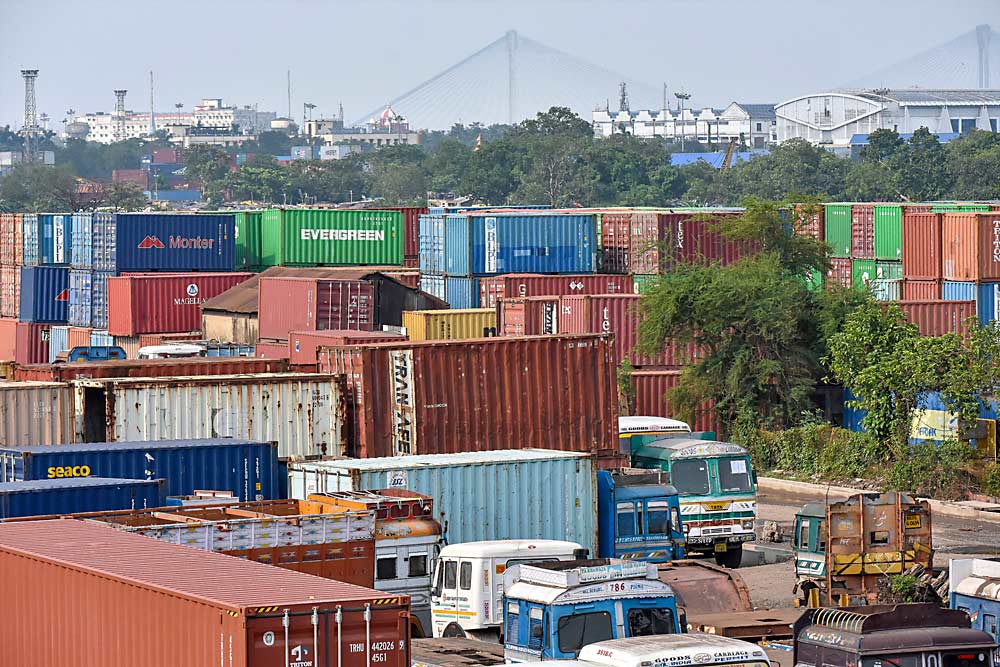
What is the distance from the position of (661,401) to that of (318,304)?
8.97 meters

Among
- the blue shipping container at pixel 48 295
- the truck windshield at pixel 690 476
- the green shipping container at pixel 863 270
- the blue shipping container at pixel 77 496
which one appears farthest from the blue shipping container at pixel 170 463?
the green shipping container at pixel 863 270

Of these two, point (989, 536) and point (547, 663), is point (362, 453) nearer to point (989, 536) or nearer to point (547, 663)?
point (989, 536)

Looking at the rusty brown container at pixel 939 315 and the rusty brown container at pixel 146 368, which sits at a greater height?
the rusty brown container at pixel 939 315

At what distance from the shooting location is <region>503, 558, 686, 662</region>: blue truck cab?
15.4 m

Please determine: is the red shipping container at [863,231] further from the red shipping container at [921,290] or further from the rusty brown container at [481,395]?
the rusty brown container at [481,395]

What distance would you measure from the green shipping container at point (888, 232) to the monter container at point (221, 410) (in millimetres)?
30933

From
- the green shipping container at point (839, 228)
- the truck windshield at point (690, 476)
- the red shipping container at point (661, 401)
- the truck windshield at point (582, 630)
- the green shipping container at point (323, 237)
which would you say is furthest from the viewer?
the green shipping container at point (323, 237)

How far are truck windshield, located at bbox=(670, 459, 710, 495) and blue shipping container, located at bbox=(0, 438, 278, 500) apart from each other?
23.1ft

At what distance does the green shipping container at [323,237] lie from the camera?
5809cm

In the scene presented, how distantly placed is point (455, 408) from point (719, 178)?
150427 millimetres

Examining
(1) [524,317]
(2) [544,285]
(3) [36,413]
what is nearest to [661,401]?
(1) [524,317]

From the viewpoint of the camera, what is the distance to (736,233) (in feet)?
163

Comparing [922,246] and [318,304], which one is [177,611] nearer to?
[318,304]

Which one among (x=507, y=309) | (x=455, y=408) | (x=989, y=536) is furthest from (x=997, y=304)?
(x=455, y=408)
